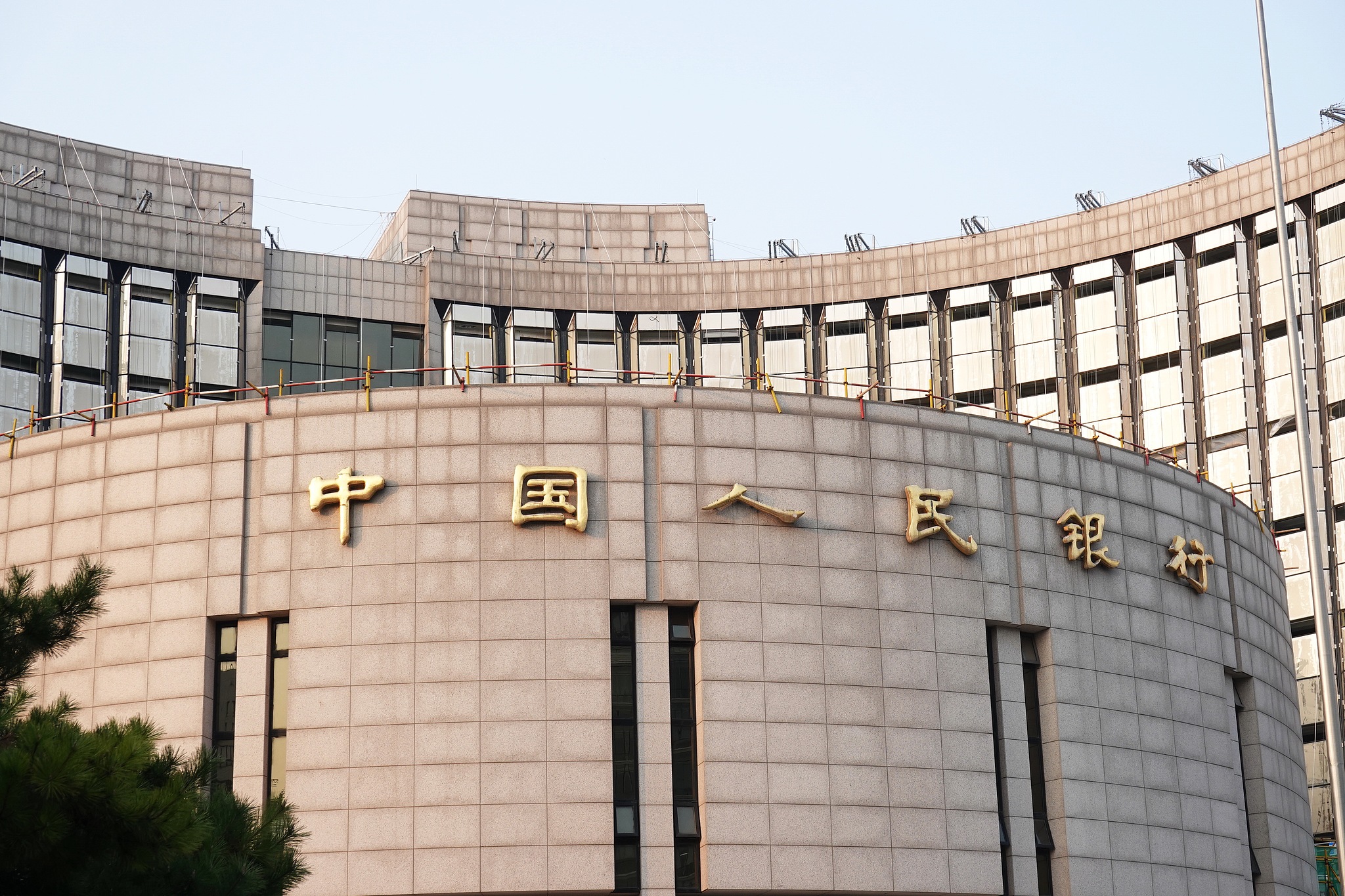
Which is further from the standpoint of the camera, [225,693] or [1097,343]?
[1097,343]

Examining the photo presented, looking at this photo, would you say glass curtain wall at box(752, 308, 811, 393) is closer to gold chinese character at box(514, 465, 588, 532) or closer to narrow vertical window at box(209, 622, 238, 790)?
gold chinese character at box(514, 465, 588, 532)

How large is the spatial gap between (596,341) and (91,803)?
5584cm

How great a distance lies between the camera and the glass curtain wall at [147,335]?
71.8m

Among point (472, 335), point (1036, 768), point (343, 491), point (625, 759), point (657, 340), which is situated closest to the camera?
point (625, 759)

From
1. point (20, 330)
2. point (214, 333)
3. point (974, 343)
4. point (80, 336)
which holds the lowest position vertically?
point (20, 330)

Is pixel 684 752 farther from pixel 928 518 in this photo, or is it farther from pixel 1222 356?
pixel 1222 356

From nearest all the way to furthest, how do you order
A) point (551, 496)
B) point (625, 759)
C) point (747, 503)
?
point (625, 759) → point (551, 496) → point (747, 503)

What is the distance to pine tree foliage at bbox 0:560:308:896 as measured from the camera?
22547 millimetres

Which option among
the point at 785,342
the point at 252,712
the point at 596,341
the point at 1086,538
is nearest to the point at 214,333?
the point at 596,341

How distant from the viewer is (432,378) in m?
73.4

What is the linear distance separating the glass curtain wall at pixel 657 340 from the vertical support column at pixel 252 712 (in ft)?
122

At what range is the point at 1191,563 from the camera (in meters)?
49.2

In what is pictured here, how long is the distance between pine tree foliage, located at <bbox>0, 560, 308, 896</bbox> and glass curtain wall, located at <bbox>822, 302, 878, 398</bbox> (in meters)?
53.3

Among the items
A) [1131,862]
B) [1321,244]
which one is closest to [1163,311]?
[1321,244]
